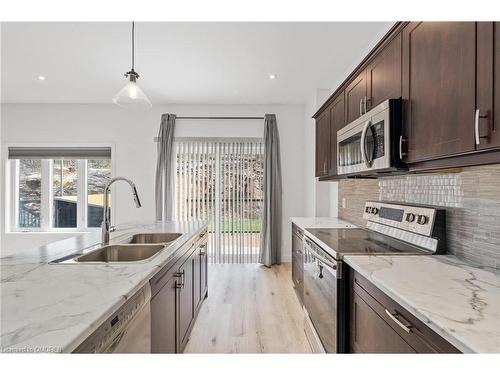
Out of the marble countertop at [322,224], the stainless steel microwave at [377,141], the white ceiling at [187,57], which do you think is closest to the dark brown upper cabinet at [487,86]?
the stainless steel microwave at [377,141]

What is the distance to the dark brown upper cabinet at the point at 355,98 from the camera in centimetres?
203

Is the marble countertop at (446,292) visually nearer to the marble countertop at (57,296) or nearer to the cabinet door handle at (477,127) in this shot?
the cabinet door handle at (477,127)

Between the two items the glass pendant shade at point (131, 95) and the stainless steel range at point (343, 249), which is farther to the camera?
the glass pendant shade at point (131, 95)

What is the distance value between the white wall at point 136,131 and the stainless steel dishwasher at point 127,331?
3.73m

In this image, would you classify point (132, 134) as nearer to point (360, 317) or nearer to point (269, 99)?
point (269, 99)

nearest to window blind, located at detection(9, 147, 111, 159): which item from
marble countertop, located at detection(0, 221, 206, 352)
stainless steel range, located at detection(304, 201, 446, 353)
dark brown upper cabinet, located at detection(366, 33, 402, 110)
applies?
marble countertop, located at detection(0, 221, 206, 352)

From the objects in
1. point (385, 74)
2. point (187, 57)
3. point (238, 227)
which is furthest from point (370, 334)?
point (238, 227)

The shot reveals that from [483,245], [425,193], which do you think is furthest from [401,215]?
[483,245]

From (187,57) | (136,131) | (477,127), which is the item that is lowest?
(477,127)

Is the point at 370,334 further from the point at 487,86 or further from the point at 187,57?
the point at 187,57

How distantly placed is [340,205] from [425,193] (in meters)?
1.61

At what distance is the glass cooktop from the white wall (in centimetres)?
246

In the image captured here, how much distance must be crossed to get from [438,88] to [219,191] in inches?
147

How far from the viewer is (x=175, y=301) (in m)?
1.71
